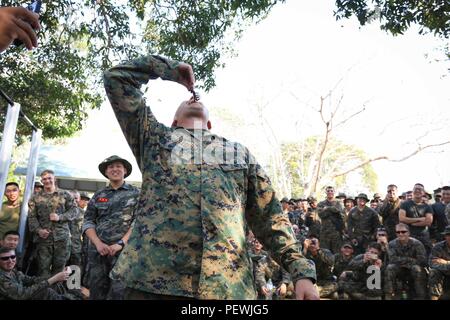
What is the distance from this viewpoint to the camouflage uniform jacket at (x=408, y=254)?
7.41m

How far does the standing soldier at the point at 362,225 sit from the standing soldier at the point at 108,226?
18.3 ft

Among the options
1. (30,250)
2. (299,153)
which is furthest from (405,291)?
(299,153)

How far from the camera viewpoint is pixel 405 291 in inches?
295

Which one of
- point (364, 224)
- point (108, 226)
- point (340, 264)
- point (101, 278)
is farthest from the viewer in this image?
point (364, 224)

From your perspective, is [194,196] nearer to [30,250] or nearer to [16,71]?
[30,250]

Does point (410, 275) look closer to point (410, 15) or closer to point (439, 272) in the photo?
point (439, 272)

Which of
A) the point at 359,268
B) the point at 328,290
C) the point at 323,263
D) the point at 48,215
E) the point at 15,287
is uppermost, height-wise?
the point at 48,215

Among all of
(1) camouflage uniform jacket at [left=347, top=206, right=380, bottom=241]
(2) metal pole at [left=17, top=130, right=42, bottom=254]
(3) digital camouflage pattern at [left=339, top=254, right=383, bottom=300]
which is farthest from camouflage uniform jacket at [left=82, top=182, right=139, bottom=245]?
(1) camouflage uniform jacket at [left=347, top=206, right=380, bottom=241]

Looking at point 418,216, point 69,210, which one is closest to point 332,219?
point 418,216

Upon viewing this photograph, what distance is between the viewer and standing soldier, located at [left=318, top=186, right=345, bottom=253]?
9477 millimetres

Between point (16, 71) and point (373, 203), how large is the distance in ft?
27.2

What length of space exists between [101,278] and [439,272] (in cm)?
495

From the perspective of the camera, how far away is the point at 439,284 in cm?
690

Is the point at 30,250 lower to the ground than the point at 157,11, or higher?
lower
